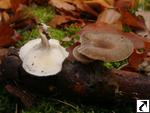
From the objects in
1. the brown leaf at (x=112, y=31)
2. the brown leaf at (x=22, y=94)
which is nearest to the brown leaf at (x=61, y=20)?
the brown leaf at (x=112, y=31)

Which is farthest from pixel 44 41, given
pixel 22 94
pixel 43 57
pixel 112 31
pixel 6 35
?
pixel 112 31

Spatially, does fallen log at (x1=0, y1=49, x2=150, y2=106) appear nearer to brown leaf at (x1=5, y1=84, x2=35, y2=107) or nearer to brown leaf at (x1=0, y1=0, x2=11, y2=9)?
brown leaf at (x1=5, y1=84, x2=35, y2=107)

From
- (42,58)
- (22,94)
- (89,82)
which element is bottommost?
(22,94)

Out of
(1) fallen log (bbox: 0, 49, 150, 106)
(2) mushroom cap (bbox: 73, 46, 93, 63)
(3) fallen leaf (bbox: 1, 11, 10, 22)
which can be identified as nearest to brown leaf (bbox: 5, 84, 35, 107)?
(1) fallen log (bbox: 0, 49, 150, 106)

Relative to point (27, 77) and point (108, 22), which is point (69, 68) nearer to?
point (27, 77)

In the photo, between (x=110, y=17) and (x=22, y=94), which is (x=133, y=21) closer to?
(x=110, y=17)

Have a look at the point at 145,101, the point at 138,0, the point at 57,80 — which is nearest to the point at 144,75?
the point at 145,101
